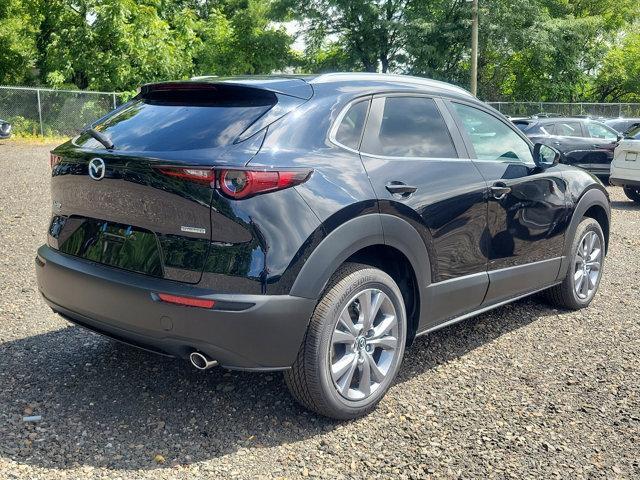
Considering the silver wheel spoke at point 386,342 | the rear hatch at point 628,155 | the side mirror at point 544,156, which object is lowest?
the silver wheel spoke at point 386,342

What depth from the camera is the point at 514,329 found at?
4930 mm

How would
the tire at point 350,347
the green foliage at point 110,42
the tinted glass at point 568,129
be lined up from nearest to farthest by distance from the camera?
the tire at point 350,347 < the tinted glass at point 568,129 < the green foliage at point 110,42

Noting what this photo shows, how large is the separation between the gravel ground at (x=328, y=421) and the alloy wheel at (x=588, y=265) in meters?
0.50

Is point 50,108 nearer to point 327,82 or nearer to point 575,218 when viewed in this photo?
point 575,218

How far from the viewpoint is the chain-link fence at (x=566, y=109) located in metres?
31.7

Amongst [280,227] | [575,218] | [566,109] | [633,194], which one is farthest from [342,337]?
[566,109]

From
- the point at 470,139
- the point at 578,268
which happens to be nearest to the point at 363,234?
the point at 470,139

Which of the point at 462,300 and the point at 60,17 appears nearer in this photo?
the point at 462,300

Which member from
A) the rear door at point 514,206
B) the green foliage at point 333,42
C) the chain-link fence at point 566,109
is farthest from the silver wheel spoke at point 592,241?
the chain-link fence at point 566,109

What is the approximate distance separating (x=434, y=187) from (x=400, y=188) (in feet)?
1.06

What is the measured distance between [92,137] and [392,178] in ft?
5.32

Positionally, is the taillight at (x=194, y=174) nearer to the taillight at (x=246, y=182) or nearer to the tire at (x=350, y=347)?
the taillight at (x=246, y=182)

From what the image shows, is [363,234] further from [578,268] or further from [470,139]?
[578,268]

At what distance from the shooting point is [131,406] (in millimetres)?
3508
